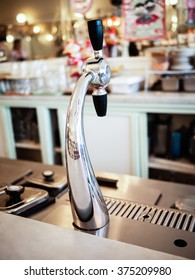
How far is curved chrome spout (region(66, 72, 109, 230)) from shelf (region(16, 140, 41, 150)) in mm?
1862

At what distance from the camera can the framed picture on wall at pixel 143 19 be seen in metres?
2.20

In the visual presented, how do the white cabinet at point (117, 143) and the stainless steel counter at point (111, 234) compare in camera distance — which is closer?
the stainless steel counter at point (111, 234)

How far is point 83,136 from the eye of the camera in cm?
73

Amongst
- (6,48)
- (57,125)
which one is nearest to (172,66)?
(57,125)

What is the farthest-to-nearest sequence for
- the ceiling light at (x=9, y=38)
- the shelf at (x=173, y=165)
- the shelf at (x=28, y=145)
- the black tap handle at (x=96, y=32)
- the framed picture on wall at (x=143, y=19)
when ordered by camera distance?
1. the ceiling light at (x=9, y=38)
2. the shelf at (x=28, y=145)
3. the framed picture on wall at (x=143, y=19)
4. the shelf at (x=173, y=165)
5. the black tap handle at (x=96, y=32)

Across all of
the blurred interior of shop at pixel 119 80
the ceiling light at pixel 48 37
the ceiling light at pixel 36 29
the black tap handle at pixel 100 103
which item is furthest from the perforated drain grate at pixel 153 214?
the ceiling light at pixel 36 29

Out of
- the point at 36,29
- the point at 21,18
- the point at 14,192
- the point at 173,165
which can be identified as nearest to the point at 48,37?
the point at 36,29

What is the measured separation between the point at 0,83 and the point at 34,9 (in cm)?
78

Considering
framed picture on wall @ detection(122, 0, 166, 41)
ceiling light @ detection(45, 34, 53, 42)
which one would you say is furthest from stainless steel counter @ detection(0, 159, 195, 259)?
ceiling light @ detection(45, 34, 53, 42)

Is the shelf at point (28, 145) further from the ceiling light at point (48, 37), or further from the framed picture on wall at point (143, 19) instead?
the framed picture on wall at point (143, 19)

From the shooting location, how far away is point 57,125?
2.51m

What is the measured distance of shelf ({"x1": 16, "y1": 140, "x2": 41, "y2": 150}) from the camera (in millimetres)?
2596

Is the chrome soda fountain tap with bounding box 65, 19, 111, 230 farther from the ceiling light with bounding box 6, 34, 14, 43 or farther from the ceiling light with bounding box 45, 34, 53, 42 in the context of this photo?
the ceiling light with bounding box 6, 34, 14, 43

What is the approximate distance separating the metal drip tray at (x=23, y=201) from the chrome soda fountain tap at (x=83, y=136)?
0.63 ft
